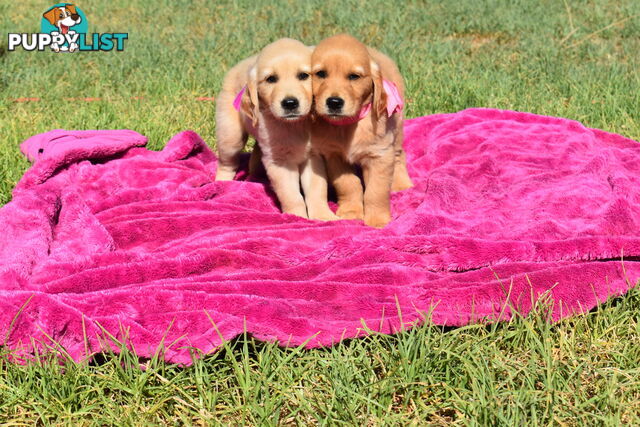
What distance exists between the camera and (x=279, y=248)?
2762mm

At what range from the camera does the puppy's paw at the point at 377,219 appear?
10.5ft

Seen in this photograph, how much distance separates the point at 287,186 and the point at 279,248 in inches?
22.4

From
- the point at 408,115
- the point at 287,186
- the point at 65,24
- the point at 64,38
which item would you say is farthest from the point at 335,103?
the point at 65,24

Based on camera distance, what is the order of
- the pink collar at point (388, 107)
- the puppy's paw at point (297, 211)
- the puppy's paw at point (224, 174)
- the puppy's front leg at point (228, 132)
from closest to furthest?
the pink collar at point (388, 107)
the puppy's paw at point (297, 211)
the puppy's front leg at point (228, 132)
the puppy's paw at point (224, 174)

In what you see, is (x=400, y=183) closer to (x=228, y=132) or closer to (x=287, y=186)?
(x=287, y=186)

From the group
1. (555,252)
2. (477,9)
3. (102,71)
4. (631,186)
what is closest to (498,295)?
(555,252)

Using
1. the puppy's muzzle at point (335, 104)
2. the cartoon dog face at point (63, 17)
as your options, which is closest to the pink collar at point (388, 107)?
the puppy's muzzle at point (335, 104)

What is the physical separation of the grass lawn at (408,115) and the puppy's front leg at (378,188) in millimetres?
1100

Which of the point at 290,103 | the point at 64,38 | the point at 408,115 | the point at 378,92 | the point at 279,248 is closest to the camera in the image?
the point at 279,248

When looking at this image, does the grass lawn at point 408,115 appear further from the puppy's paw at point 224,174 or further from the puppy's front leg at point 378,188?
the puppy's front leg at point 378,188

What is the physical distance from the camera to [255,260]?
2646mm

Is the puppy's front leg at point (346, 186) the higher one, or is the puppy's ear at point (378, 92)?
the puppy's ear at point (378, 92)

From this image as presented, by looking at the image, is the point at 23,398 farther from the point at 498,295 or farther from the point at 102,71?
the point at 102,71

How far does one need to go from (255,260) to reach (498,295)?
937mm
